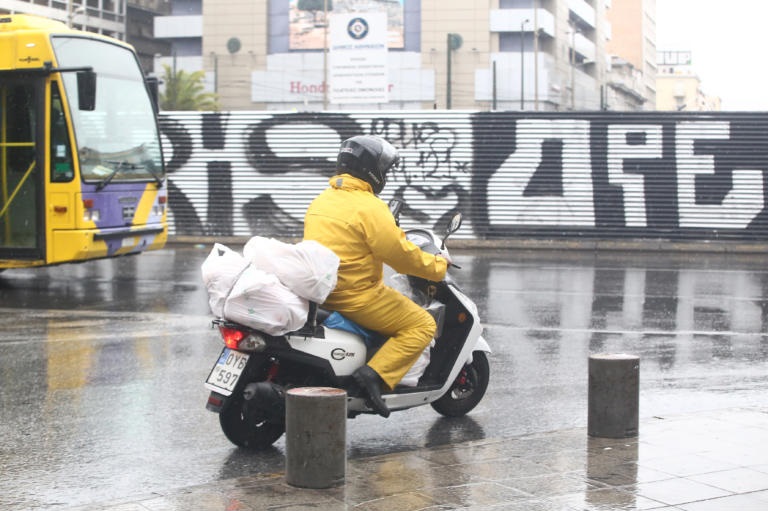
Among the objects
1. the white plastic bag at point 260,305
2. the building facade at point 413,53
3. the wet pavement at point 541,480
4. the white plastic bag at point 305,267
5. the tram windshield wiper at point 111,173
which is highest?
the building facade at point 413,53

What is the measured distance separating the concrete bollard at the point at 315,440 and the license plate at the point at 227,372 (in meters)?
0.79

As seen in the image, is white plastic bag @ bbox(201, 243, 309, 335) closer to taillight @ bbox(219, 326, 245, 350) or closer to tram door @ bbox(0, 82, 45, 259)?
taillight @ bbox(219, 326, 245, 350)

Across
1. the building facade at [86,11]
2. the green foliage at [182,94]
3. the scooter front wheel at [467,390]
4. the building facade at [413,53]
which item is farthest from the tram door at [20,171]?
the building facade at [413,53]

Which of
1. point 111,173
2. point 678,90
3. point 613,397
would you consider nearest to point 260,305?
point 613,397

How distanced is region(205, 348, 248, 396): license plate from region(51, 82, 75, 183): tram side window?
809cm

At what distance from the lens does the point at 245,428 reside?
5824 mm

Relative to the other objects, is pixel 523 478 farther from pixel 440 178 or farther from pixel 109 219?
pixel 440 178

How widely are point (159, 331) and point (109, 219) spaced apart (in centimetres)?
378

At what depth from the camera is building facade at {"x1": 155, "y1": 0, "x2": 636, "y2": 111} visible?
82.8m

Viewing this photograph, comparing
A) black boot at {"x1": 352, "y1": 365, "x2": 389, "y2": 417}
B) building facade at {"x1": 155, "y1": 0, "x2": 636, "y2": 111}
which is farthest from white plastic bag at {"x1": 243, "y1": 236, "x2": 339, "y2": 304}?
building facade at {"x1": 155, "y1": 0, "x2": 636, "y2": 111}

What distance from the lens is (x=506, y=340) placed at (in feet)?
32.1

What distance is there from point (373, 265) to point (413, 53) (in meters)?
79.3

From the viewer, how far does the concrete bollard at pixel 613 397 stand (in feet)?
19.2

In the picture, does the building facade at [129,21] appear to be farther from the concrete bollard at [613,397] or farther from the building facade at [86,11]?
the concrete bollard at [613,397]
